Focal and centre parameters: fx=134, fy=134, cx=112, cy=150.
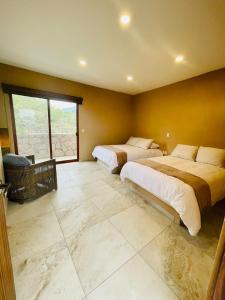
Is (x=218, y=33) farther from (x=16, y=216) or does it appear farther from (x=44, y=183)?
(x=16, y=216)

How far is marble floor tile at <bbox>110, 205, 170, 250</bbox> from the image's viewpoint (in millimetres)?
1589

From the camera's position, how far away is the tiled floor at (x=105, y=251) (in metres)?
1.10

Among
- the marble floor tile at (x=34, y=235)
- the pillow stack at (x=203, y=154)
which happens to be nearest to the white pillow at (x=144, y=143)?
the pillow stack at (x=203, y=154)

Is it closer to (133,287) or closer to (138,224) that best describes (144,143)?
(138,224)

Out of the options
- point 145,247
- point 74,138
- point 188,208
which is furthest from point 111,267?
point 74,138

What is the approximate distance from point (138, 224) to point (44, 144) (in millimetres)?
3789

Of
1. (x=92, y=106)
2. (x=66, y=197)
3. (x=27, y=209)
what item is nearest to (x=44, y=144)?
(x=92, y=106)

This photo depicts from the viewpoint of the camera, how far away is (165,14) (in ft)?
5.24

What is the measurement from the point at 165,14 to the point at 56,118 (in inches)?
143

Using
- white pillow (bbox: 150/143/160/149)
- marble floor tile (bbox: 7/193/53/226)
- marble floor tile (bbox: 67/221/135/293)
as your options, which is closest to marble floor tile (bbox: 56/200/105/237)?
marble floor tile (bbox: 67/221/135/293)

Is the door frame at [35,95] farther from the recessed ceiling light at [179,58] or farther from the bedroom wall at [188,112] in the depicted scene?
the recessed ceiling light at [179,58]

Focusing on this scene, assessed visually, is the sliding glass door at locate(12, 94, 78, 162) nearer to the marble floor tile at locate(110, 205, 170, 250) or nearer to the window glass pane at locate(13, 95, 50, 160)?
the window glass pane at locate(13, 95, 50, 160)

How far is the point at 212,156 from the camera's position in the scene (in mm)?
2734

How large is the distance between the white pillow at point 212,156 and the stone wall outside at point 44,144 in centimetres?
372
